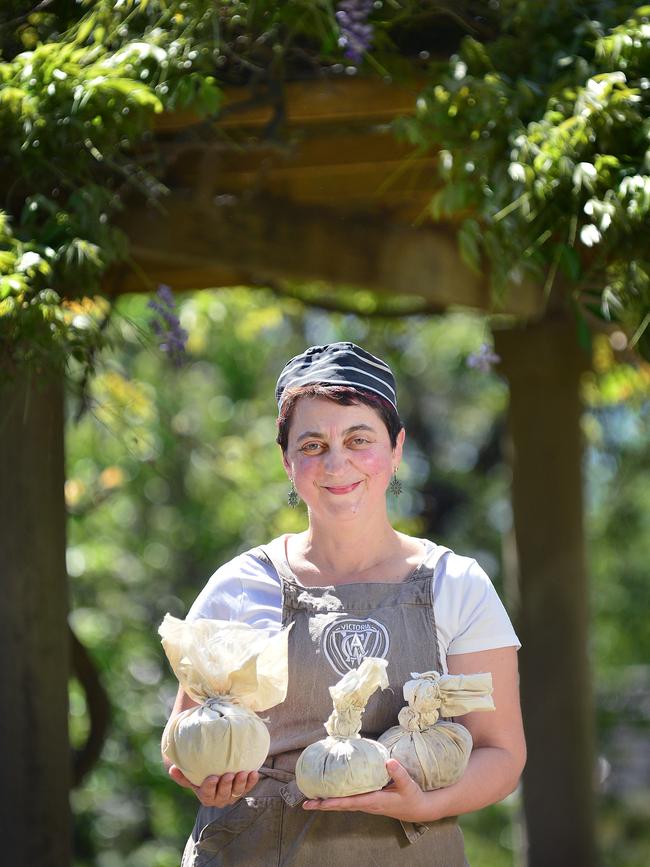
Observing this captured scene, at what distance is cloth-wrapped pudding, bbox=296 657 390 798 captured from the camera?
5.64 ft

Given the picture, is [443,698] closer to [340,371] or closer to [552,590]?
[340,371]

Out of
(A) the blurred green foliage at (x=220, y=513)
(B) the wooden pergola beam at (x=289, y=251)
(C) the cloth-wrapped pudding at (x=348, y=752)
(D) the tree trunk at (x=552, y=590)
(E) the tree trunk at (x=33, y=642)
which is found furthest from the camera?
(A) the blurred green foliage at (x=220, y=513)

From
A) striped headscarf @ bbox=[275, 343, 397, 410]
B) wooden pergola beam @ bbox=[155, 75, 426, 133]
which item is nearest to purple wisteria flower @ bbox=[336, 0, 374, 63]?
wooden pergola beam @ bbox=[155, 75, 426, 133]

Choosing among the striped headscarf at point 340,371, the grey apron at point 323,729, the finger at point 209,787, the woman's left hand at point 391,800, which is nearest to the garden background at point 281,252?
the striped headscarf at point 340,371

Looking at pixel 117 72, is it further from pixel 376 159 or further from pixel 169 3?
pixel 376 159

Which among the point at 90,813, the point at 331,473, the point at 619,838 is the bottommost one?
the point at 619,838

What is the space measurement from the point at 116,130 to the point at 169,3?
277 mm

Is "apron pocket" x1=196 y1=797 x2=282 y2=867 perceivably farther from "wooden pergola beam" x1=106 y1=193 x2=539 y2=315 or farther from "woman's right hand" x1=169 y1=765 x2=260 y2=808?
"wooden pergola beam" x1=106 y1=193 x2=539 y2=315

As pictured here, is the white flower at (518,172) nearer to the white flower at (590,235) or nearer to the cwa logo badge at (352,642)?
the white flower at (590,235)

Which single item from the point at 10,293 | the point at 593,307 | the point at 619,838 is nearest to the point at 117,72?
the point at 10,293

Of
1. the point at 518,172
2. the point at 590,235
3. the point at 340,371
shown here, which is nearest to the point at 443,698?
the point at 340,371

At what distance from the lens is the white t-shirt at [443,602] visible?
191 cm

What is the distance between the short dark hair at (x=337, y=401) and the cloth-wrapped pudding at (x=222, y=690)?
0.36 m

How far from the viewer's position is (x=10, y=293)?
2.13 metres
